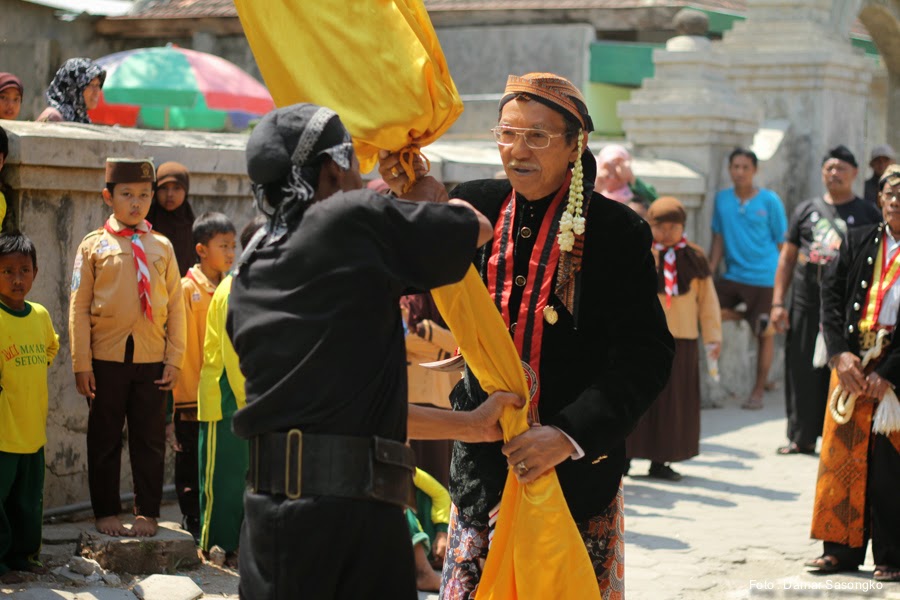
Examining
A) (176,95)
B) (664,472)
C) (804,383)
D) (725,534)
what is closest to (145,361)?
(725,534)

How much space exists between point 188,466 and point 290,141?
3.92 meters

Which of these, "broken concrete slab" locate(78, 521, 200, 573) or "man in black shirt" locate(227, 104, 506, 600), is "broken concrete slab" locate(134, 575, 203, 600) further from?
"man in black shirt" locate(227, 104, 506, 600)

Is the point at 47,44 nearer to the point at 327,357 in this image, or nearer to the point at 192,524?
the point at 192,524

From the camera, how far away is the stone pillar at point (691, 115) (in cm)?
1252

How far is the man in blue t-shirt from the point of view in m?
11.8

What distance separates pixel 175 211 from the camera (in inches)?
287

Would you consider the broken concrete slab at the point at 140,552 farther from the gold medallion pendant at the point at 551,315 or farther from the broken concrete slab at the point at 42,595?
the gold medallion pendant at the point at 551,315

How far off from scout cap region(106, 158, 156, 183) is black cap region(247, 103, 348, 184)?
3366 millimetres

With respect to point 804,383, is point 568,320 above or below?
above

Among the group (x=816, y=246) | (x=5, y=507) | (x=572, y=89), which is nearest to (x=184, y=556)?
(x=5, y=507)

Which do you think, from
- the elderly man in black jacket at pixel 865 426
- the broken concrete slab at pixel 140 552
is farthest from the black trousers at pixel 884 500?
the broken concrete slab at pixel 140 552

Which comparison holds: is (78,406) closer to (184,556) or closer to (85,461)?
(85,461)

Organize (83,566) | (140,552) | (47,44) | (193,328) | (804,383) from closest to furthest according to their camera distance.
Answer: (83,566), (140,552), (193,328), (804,383), (47,44)

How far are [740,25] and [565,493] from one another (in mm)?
11673
